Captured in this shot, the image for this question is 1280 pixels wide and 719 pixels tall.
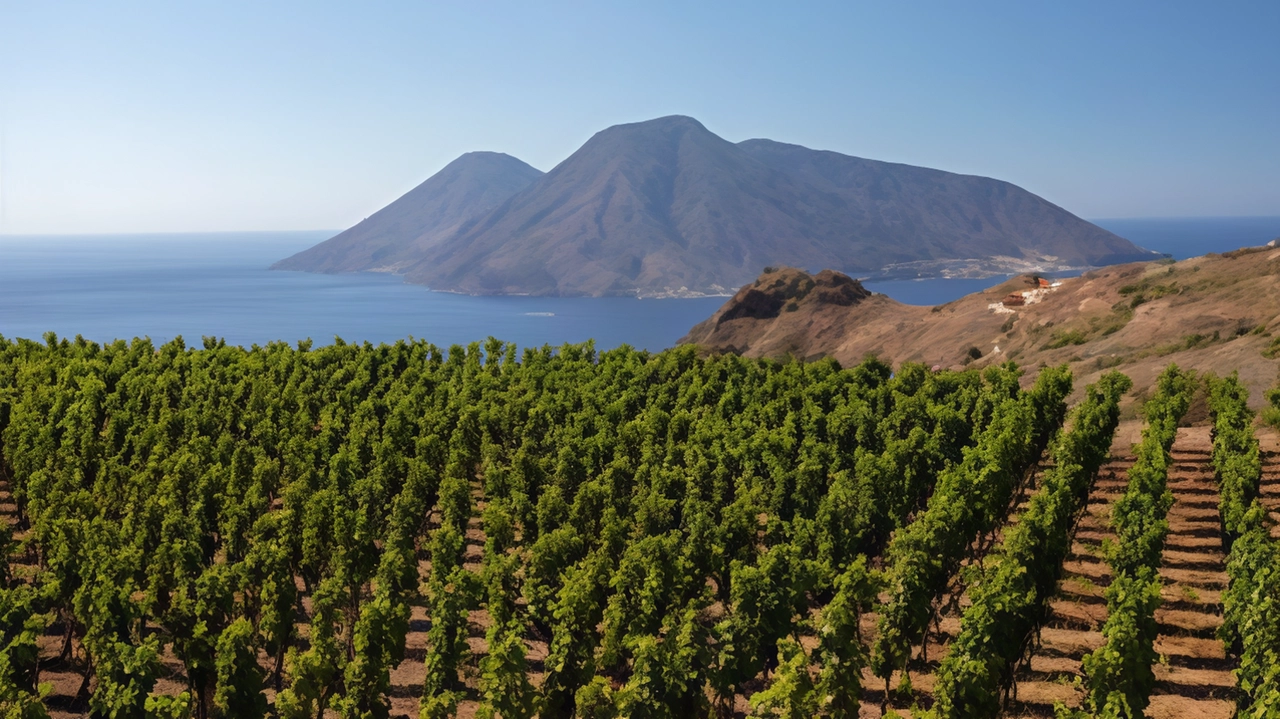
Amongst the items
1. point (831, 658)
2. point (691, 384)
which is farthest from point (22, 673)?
point (691, 384)

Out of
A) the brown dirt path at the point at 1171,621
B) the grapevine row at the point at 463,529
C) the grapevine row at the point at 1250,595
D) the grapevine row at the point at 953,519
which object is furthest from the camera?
the brown dirt path at the point at 1171,621

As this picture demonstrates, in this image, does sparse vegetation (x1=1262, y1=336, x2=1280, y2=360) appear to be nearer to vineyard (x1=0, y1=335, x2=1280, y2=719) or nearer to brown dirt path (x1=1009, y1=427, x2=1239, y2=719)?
vineyard (x1=0, y1=335, x2=1280, y2=719)

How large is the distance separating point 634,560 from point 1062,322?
3841 inches

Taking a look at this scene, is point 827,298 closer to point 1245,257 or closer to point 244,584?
point 1245,257

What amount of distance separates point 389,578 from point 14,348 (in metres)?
66.4

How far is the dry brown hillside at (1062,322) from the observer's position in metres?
78.1

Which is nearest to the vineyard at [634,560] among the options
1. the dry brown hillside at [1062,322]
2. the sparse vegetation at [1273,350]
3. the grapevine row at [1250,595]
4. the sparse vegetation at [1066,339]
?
the grapevine row at [1250,595]

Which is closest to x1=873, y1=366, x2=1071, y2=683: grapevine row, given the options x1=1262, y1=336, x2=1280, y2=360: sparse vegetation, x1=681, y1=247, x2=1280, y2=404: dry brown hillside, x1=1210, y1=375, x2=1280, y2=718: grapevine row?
x1=1210, y1=375, x2=1280, y2=718: grapevine row

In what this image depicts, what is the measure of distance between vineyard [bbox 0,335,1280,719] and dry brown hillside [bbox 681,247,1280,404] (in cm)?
2535

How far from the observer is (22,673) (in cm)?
2514

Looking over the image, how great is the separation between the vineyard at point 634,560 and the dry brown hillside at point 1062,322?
2535cm

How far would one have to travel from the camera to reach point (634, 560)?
28.4 metres

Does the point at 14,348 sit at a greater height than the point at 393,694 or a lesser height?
greater

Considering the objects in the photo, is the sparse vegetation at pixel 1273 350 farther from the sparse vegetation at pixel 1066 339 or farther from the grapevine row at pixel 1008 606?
the grapevine row at pixel 1008 606
